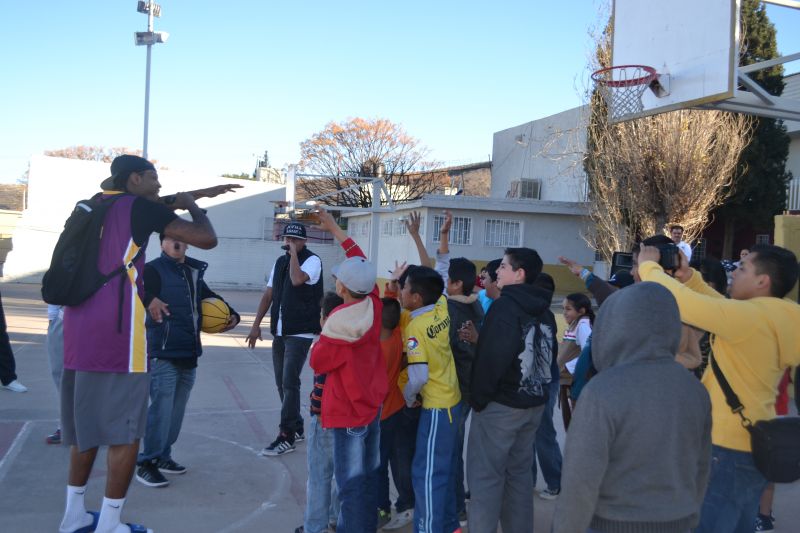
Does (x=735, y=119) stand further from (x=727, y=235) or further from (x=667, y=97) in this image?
(x=667, y=97)

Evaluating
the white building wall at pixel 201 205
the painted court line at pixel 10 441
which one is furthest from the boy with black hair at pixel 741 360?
the white building wall at pixel 201 205

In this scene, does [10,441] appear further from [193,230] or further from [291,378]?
[193,230]

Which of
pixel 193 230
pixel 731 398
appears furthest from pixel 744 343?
pixel 193 230

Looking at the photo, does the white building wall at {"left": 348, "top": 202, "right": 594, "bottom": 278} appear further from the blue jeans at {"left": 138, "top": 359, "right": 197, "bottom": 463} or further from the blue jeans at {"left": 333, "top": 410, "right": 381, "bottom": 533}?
the blue jeans at {"left": 333, "top": 410, "right": 381, "bottom": 533}

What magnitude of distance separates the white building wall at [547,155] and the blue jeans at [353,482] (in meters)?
21.0

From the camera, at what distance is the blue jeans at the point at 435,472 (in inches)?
167

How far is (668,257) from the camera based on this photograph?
373 cm

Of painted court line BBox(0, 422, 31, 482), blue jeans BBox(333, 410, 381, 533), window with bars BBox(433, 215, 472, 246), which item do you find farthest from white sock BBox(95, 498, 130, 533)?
window with bars BBox(433, 215, 472, 246)

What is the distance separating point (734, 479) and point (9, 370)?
25.1ft

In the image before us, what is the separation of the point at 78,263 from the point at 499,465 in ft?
8.58

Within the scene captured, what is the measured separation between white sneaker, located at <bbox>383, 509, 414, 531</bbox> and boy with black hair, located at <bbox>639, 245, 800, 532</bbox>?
2.14m

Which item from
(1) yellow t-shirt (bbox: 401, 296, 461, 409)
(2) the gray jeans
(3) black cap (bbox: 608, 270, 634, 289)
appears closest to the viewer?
(2) the gray jeans

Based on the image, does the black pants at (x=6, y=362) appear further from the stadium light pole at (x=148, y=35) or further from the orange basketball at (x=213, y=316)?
the stadium light pole at (x=148, y=35)

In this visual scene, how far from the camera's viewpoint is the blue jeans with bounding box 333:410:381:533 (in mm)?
4078
